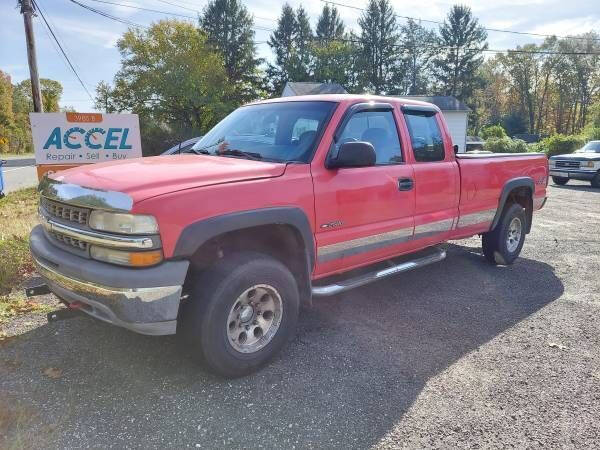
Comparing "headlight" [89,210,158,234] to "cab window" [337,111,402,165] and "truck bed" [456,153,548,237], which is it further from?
"truck bed" [456,153,548,237]

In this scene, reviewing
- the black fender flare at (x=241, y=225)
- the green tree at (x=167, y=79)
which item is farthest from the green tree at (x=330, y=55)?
the black fender flare at (x=241, y=225)

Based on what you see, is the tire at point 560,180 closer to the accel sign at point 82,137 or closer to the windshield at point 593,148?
the windshield at point 593,148

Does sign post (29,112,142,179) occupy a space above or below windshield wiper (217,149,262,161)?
above

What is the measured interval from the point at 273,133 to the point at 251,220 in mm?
1179

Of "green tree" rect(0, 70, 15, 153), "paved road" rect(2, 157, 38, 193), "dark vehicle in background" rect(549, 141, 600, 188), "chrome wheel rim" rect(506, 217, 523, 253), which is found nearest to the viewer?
"chrome wheel rim" rect(506, 217, 523, 253)

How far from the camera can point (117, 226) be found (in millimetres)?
2701

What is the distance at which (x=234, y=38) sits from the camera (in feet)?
151

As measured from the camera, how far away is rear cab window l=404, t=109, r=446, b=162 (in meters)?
4.46

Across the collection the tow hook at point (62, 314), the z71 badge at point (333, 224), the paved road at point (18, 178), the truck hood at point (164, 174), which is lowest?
the tow hook at point (62, 314)

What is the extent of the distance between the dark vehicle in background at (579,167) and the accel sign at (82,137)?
15.1m

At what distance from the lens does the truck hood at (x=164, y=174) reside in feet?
9.13

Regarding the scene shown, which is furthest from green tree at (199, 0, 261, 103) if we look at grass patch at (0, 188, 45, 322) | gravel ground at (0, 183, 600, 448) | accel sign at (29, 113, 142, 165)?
gravel ground at (0, 183, 600, 448)

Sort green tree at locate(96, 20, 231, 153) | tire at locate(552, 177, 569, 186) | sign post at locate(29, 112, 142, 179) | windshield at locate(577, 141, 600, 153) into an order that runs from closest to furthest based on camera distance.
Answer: sign post at locate(29, 112, 142, 179) → tire at locate(552, 177, 569, 186) → windshield at locate(577, 141, 600, 153) → green tree at locate(96, 20, 231, 153)

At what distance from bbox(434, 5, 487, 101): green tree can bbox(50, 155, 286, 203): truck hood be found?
65001 millimetres
